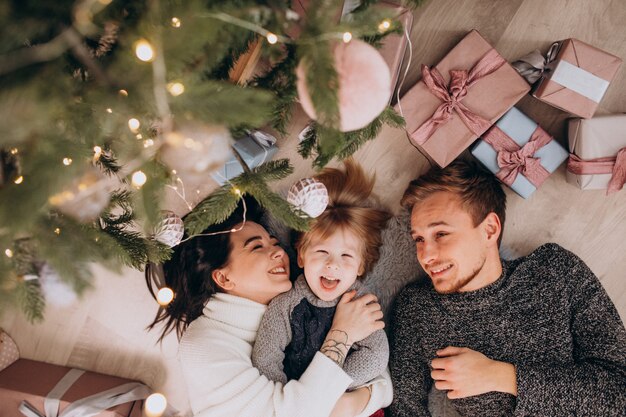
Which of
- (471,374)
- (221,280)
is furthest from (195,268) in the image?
(471,374)

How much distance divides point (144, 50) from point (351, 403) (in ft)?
4.57

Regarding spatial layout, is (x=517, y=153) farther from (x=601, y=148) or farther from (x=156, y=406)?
(x=156, y=406)

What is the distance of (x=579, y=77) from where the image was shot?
5.01 feet

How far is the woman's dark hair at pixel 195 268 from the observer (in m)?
1.68

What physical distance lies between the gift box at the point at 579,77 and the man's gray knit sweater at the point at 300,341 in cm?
106

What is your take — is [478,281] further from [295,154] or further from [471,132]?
[295,154]

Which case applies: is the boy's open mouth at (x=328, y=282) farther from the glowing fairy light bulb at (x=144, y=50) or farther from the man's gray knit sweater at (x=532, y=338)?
the glowing fairy light bulb at (x=144, y=50)

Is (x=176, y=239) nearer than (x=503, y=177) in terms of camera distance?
Yes

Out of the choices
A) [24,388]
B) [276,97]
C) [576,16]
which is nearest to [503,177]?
[576,16]

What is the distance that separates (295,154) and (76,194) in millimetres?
1096

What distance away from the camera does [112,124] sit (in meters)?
Answer: 0.90

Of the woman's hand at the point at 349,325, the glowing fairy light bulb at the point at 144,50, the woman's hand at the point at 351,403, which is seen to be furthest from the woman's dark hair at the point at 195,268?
the glowing fairy light bulb at the point at 144,50

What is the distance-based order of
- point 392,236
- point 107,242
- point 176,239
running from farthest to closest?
point 392,236 < point 176,239 < point 107,242

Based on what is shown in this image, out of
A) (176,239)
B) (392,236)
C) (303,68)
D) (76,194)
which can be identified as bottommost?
(392,236)
